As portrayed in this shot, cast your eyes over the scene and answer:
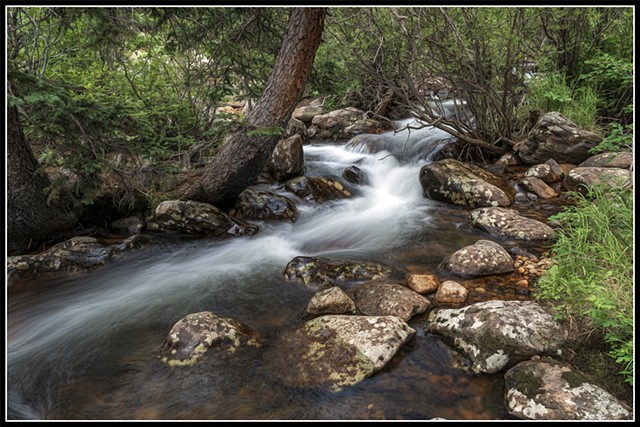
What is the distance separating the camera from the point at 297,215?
6688 millimetres

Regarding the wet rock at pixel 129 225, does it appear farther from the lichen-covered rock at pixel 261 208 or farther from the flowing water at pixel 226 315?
the lichen-covered rock at pixel 261 208

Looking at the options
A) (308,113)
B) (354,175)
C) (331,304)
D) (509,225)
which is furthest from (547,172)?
(308,113)

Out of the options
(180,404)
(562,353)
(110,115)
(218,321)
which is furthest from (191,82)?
(562,353)

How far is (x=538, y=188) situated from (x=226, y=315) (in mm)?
5658

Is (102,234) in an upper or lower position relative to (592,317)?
upper

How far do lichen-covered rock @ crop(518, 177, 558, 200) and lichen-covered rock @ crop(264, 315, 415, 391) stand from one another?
182 inches

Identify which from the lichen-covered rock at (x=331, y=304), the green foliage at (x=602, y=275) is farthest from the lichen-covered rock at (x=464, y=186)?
the lichen-covered rock at (x=331, y=304)

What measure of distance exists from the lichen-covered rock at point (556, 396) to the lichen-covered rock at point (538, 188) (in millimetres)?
4574

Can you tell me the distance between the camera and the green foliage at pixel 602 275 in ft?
8.86

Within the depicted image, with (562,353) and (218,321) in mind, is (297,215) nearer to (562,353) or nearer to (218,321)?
(218,321)

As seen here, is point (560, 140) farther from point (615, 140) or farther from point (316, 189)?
point (316, 189)

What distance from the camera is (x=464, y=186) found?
6.59 meters

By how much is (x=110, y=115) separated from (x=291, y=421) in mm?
3208

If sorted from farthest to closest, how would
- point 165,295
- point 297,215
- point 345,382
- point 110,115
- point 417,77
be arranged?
point 417,77 < point 297,215 < point 165,295 < point 110,115 < point 345,382
